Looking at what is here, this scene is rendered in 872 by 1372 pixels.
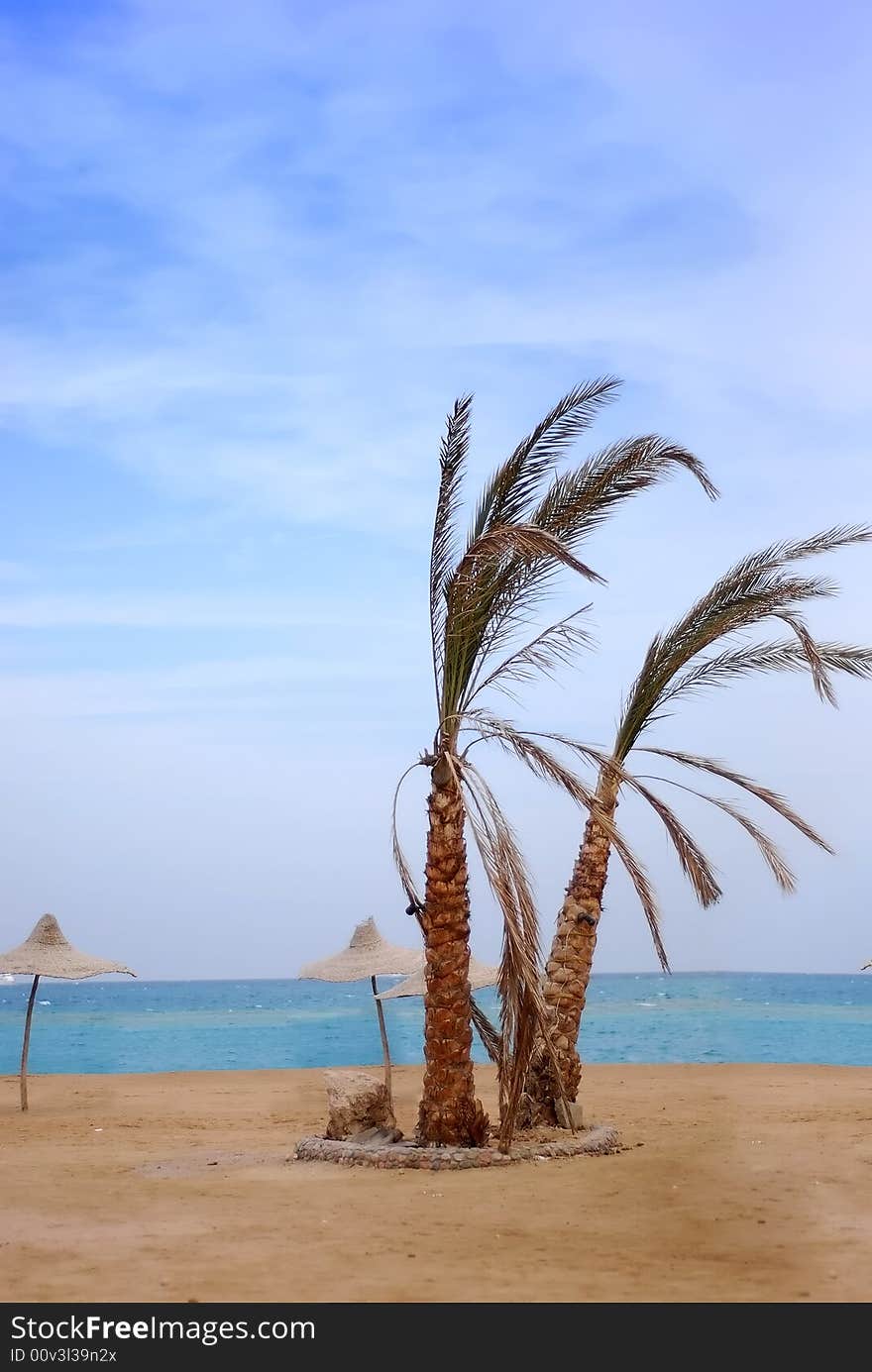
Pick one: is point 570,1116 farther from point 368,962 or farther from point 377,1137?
point 368,962

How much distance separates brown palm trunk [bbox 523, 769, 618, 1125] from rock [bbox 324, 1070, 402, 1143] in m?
1.36

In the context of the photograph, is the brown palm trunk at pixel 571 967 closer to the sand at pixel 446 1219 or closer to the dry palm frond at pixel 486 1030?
the dry palm frond at pixel 486 1030

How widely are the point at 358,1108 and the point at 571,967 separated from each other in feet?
8.01

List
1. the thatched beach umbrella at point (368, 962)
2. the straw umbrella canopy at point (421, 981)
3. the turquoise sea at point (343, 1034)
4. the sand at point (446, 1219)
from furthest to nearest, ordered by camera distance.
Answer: the turquoise sea at point (343, 1034), the thatched beach umbrella at point (368, 962), the straw umbrella canopy at point (421, 981), the sand at point (446, 1219)

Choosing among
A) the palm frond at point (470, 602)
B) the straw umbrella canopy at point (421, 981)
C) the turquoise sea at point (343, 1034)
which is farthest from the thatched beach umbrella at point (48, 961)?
the turquoise sea at point (343, 1034)

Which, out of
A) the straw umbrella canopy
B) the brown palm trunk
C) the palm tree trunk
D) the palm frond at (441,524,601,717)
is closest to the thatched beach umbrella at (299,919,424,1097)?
the straw umbrella canopy

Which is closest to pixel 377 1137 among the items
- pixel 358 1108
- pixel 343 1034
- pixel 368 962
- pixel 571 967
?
pixel 358 1108

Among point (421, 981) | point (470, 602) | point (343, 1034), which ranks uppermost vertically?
point (470, 602)

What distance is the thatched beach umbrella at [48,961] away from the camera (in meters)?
17.2

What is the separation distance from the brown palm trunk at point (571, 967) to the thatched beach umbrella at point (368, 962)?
13.9 ft

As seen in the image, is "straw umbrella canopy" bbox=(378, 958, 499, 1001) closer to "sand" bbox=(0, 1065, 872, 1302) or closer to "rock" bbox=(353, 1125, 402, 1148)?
"sand" bbox=(0, 1065, 872, 1302)

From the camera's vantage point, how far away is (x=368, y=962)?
1750cm
